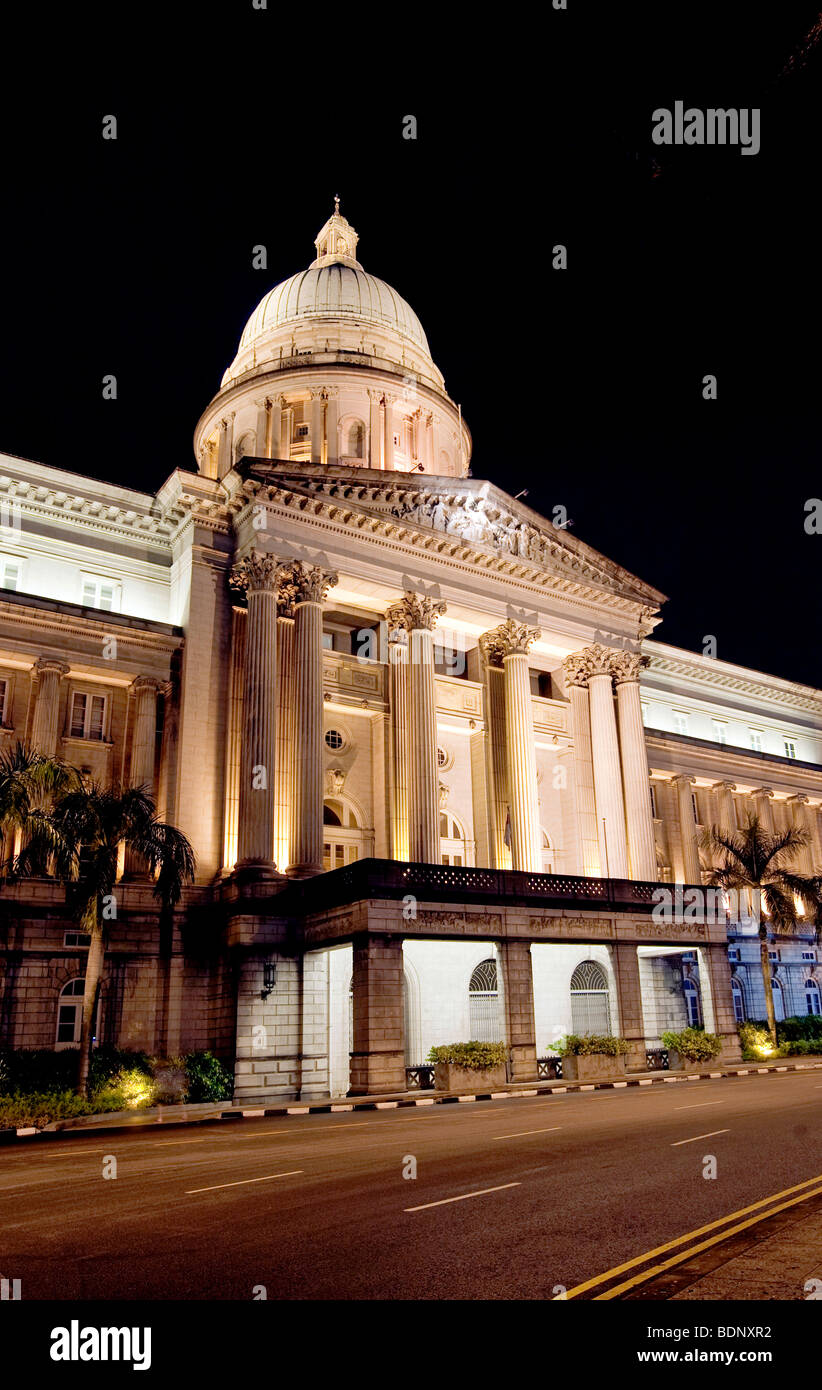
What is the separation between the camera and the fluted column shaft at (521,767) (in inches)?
1618

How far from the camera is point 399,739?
41094 millimetres

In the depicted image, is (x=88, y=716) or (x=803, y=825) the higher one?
(x=88, y=716)

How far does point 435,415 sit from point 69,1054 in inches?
1592

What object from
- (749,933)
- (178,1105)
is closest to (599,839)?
(749,933)

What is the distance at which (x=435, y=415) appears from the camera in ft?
193

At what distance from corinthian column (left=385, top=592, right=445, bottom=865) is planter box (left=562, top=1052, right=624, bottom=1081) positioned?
311 inches

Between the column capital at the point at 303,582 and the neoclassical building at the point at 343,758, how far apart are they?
100 mm

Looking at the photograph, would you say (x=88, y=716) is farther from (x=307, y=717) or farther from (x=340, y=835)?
(x=340, y=835)

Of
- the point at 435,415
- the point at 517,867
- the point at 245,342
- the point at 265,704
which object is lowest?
the point at 517,867

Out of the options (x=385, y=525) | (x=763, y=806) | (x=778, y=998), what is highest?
(x=385, y=525)

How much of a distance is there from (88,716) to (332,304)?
36.0m

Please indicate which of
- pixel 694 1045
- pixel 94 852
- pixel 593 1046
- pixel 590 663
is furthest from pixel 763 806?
pixel 94 852

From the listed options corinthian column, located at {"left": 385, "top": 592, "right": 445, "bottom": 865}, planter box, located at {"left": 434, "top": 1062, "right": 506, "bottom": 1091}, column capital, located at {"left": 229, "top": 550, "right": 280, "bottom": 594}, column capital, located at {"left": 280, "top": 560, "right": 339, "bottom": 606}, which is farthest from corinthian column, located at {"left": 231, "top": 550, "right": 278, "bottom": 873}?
planter box, located at {"left": 434, "top": 1062, "right": 506, "bottom": 1091}

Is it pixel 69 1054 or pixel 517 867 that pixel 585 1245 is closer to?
pixel 69 1054
